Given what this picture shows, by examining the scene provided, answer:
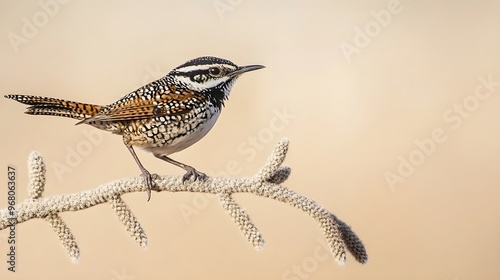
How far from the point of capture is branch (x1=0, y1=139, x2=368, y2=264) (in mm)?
918

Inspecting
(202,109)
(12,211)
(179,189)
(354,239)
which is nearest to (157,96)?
(202,109)

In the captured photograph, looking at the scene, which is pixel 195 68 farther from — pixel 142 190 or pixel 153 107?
pixel 142 190

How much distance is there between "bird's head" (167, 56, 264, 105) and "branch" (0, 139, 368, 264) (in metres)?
0.28

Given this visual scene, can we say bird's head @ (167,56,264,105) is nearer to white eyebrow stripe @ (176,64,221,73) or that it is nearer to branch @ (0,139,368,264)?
white eyebrow stripe @ (176,64,221,73)

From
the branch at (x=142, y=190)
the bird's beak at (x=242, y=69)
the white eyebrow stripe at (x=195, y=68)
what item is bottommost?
the branch at (x=142, y=190)

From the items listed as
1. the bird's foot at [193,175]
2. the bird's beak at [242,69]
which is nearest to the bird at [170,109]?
the bird's beak at [242,69]

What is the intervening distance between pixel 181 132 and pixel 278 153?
338 millimetres

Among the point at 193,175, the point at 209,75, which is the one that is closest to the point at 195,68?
the point at 209,75

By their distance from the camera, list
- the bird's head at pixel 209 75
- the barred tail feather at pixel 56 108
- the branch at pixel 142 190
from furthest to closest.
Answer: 1. the bird's head at pixel 209 75
2. the barred tail feather at pixel 56 108
3. the branch at pixel 142 190

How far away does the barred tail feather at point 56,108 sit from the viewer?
1.03 metres

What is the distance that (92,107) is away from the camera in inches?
47.3

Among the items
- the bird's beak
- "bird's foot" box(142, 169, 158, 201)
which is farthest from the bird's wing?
"bird's foot" box(142, 169, 158, 201)

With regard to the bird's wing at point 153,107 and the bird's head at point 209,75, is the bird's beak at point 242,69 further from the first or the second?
the bird's wing at point 153,107

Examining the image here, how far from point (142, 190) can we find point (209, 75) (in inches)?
14.7
